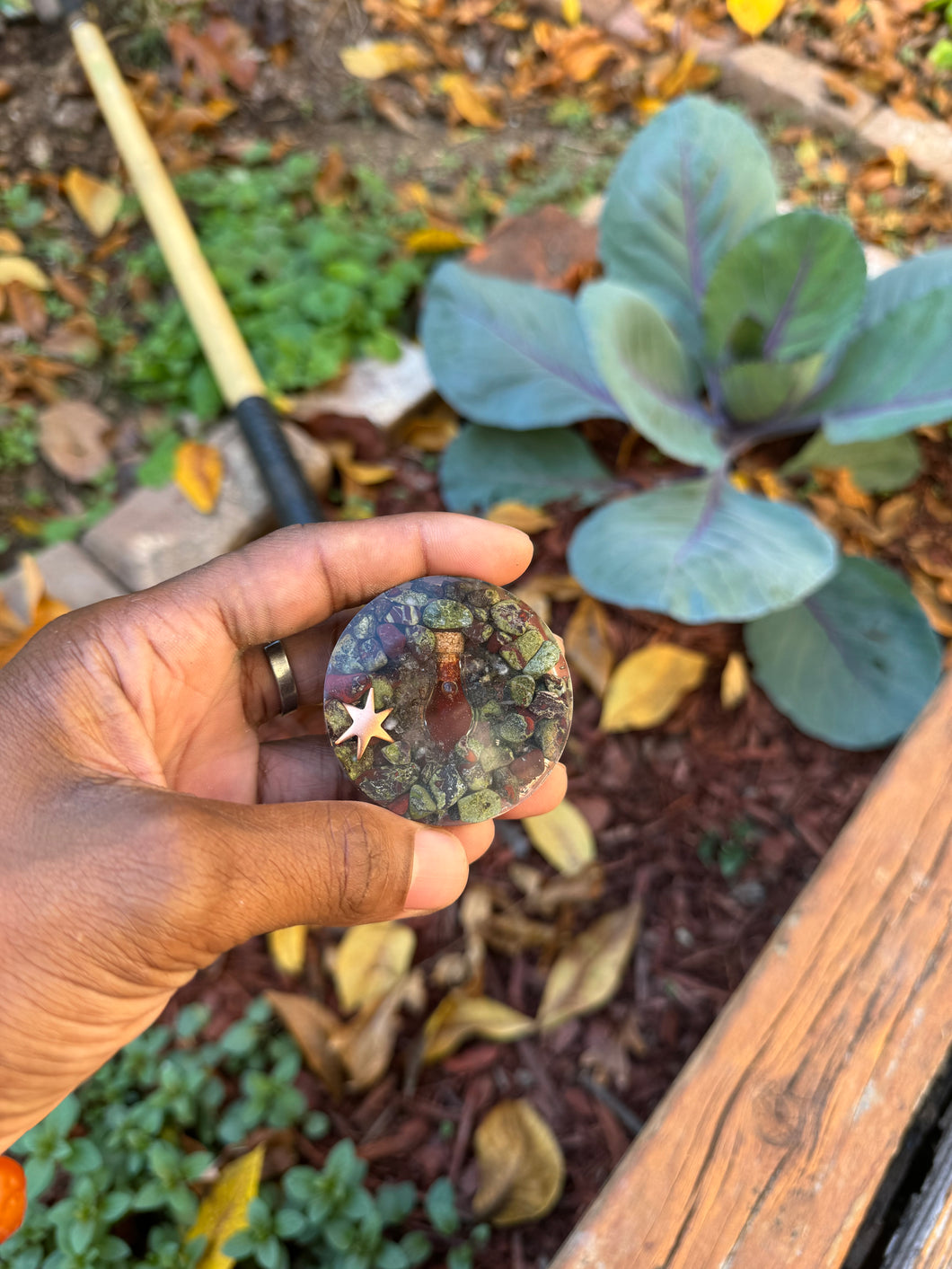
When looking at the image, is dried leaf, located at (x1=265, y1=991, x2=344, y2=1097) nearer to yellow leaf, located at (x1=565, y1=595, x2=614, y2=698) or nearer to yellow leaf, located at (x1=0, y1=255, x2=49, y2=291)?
yellow leaf, located at (x1=565, y1=595, x2=614, y2=698)

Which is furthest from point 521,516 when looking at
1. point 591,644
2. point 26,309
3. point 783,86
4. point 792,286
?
point 783,86

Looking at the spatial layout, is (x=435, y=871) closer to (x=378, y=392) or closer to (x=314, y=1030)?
(x=314, y=1030)

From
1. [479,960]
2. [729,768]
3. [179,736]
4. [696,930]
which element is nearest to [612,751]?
[729,768]

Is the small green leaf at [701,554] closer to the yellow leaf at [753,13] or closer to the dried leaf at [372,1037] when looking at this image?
the dried leaf at [372,1037]

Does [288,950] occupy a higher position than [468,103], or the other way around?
[468,103]

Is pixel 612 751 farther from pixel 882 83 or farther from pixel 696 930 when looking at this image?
pixel 882 83
